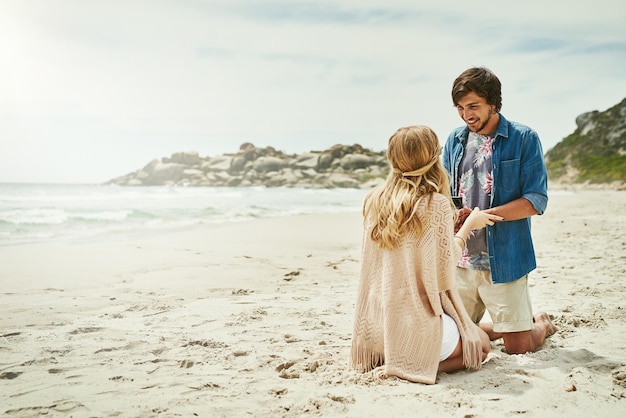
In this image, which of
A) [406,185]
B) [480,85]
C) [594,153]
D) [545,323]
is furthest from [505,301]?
[594,153]

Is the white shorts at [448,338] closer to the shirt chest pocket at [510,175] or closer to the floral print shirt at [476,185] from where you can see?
the floral print shirt at [476,185]

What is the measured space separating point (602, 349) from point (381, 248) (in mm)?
1759

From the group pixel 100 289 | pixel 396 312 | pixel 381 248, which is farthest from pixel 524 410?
pixel 100 289

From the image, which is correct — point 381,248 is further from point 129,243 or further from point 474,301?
point 129,243

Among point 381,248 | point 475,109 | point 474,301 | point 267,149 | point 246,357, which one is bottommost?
point 246,357

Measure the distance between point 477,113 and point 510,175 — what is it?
476 mm

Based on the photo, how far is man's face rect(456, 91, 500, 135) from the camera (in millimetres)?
3297

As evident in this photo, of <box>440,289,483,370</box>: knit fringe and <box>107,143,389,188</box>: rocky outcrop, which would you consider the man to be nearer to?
<box>440,289,483,370</box>: knit fringe

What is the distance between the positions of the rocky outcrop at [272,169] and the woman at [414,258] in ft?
170

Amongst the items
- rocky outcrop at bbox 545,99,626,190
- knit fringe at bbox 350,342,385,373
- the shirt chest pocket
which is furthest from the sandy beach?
rocky outcrop at bbox 545,99,626,190

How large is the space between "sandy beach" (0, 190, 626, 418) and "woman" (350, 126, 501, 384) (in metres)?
0.15

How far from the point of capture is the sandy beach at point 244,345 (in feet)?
8.30

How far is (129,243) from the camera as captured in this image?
8.63 m

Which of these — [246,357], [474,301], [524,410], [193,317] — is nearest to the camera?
[524,410]
